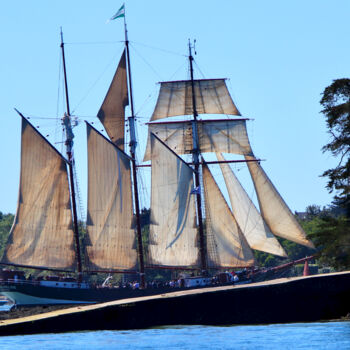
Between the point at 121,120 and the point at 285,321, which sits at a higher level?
the point at 121,120

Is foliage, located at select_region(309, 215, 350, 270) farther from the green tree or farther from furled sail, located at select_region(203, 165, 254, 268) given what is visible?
furled sail, located at select_region(203, 165, 254, 268)

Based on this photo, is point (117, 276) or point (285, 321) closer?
point (285, 321)

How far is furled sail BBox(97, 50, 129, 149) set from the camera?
83.0 meters

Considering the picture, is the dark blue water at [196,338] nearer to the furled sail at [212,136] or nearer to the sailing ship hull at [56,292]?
the sailing ship hull at [56,292]

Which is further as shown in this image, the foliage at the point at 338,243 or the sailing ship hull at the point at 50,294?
the sailing ship hull at the point at 50,294

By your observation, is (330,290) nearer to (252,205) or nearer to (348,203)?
(348,203)

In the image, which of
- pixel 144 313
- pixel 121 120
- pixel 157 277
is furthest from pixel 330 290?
pixel 157 277

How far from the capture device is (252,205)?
80562 millimetres

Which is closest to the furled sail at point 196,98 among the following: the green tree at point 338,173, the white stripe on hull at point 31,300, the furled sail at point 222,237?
the furled sail at point 222,237

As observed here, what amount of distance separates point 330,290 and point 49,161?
1870 inches

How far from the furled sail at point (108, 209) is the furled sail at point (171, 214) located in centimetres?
209

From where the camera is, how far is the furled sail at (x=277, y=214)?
7844cm

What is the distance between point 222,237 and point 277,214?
208 inches

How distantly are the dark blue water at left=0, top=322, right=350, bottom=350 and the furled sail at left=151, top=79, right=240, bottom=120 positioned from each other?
164 ft
